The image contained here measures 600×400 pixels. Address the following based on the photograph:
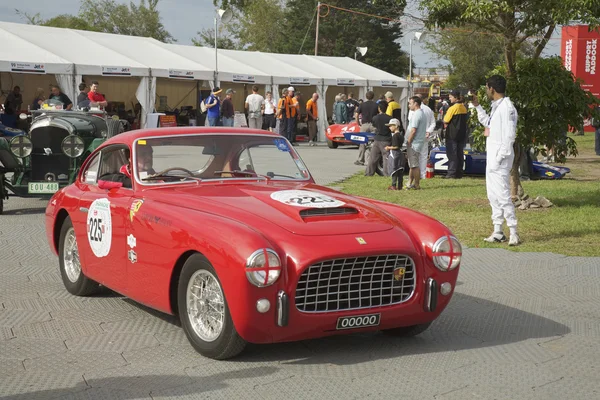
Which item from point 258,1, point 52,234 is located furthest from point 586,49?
point 258,1

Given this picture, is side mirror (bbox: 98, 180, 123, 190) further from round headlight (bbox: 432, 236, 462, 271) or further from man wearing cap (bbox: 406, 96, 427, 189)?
man wearing cap (bbox: 406, 96, 427, 189)

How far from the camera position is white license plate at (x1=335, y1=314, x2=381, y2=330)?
217 inches

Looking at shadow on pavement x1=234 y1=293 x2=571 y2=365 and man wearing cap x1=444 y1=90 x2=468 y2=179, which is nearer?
shadow on pavement x1=234 y1=293 x2=571 y2=365

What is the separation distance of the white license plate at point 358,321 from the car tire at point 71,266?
2826 millimetres

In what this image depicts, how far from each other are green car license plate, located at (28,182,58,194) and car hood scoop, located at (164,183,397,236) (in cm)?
708

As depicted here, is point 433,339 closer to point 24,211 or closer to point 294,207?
point 294,207

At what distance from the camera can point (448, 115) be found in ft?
63.2

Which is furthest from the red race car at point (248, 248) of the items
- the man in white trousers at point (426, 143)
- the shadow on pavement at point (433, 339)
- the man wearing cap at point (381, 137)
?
the man in white trousers at point (426, 143)

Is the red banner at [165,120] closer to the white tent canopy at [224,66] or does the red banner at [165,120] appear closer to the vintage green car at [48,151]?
the white tent canopy at [224,66]

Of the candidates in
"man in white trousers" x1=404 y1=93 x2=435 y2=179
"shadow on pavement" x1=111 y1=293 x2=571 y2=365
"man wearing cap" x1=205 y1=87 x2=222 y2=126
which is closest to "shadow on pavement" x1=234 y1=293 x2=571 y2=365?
"shadow on pavement" x1=111 y1=293 x2=571 y2=365

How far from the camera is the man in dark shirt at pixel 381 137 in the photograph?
1780 cm

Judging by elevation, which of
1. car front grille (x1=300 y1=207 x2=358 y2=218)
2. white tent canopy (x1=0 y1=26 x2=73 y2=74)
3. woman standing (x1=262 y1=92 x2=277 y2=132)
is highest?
white tent canopy (x1=0 y1=26 x2=73 y2=74)

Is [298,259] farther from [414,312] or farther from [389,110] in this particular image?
[389,110]

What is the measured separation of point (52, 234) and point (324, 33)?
271 feet
